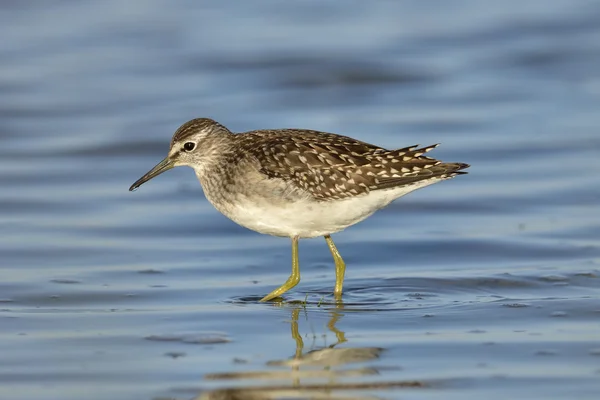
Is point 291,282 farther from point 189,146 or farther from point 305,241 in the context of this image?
point 305,241

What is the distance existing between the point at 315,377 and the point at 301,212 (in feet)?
8.35

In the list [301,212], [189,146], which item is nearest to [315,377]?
[301,212]

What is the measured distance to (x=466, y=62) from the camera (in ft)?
61.4

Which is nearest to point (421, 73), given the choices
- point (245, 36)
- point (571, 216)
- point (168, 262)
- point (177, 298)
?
point (245, 36)

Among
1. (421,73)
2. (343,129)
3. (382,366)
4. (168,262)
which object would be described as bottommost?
(382,366)

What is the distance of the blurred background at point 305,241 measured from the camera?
24.8ft

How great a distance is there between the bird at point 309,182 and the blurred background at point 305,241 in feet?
2.02

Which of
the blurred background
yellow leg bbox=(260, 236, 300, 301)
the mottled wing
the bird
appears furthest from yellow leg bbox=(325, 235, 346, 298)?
the mottled wing

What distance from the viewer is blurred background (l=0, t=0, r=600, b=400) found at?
756cm

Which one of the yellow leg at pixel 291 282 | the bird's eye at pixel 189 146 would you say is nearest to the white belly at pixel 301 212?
the yellow leg at pixel 291 282

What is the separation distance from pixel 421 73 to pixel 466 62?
99 cm

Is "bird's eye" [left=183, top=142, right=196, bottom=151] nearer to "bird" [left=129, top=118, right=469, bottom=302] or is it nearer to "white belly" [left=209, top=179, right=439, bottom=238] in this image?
"bird" [left=129, top=118, right=469, bottom=302]

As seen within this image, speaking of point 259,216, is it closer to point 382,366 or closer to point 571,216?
point 382,366

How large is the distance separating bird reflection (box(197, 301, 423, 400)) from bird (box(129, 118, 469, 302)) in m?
1.69
